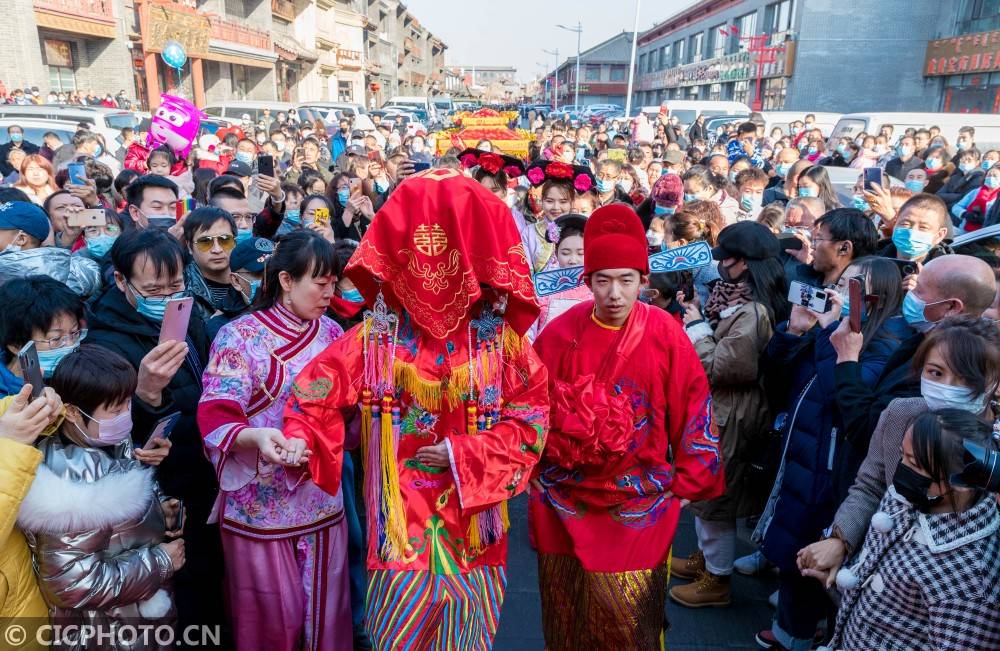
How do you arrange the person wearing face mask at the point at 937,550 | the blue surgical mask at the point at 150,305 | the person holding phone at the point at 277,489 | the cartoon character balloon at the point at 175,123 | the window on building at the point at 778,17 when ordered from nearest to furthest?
1. the person wearing face mask at the point at 937,550
2. the person holding phone at the point at 277,489
3. the blue surgical mask at the point at 150,305
4. the cartoon character balloon at the point at 175,123
5. the window on building at the point at 778,17

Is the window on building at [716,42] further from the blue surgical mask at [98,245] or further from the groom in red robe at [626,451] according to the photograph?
the groom in red robe at [626,451]

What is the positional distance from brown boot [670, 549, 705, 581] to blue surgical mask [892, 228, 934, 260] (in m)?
1.99

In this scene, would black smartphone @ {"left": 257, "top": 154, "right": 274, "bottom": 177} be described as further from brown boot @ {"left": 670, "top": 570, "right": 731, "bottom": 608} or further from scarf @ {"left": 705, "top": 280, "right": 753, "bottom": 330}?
brown boot @ {"left": 670, "top": 570, "right": 731, "bottom": 608}

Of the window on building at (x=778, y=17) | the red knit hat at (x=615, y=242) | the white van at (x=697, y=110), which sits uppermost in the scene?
the window on building at (x=778, y=17)

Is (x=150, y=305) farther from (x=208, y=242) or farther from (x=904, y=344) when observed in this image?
(x=904, y=344)

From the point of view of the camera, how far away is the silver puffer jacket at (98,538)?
6.28 ft

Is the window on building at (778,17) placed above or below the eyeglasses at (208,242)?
above

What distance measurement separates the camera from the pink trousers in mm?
2520

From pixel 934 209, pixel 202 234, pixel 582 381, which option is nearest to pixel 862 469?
pixel 582 381

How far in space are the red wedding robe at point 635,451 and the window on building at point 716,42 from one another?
4374 centimetres

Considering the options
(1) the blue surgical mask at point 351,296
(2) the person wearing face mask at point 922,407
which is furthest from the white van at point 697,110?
(2) the person wearing face mask at point 922,407

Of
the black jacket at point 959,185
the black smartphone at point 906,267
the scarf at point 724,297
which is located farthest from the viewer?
the black jacket at point 959,185

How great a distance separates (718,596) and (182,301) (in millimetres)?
2849

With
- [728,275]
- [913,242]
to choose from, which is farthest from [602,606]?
[913,242]
